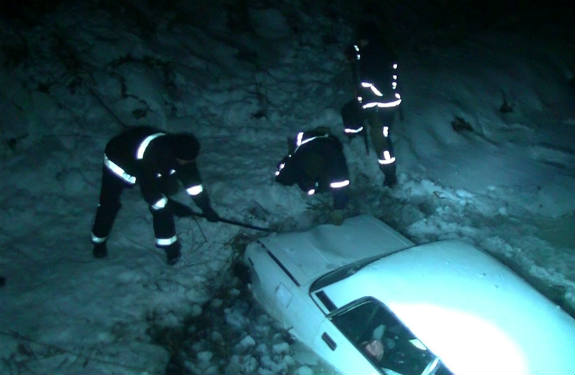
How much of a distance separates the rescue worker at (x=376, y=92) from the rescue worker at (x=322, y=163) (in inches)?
42.8

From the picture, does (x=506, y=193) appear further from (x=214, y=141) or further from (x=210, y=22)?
(x=210, y=22)

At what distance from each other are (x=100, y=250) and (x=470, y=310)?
13.0ft

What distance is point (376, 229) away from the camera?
15.7 ft

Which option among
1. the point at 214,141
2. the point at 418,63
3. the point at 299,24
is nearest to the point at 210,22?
the point at 299,24

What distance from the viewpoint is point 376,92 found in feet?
18.0

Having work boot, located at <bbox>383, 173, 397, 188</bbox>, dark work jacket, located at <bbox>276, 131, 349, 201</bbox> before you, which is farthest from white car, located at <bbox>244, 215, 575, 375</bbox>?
work boot, located at <bbox>383, 173, 397, 188</bbox>

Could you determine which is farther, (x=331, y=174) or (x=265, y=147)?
(x=265, y=147)

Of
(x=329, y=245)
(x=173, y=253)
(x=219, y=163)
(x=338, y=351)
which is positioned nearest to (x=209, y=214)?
(x=173, y=253)

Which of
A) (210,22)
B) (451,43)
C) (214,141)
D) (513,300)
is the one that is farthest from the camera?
(451,43)

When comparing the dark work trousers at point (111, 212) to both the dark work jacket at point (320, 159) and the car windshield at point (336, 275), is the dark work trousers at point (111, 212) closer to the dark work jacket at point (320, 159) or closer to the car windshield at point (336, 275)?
the dark work jacket at point (320, 159)

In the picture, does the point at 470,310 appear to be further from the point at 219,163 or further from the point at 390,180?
the point at 219,163

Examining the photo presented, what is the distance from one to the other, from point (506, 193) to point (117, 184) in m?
5.24

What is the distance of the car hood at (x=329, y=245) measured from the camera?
13.4 ft

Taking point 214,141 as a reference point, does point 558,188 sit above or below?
above
